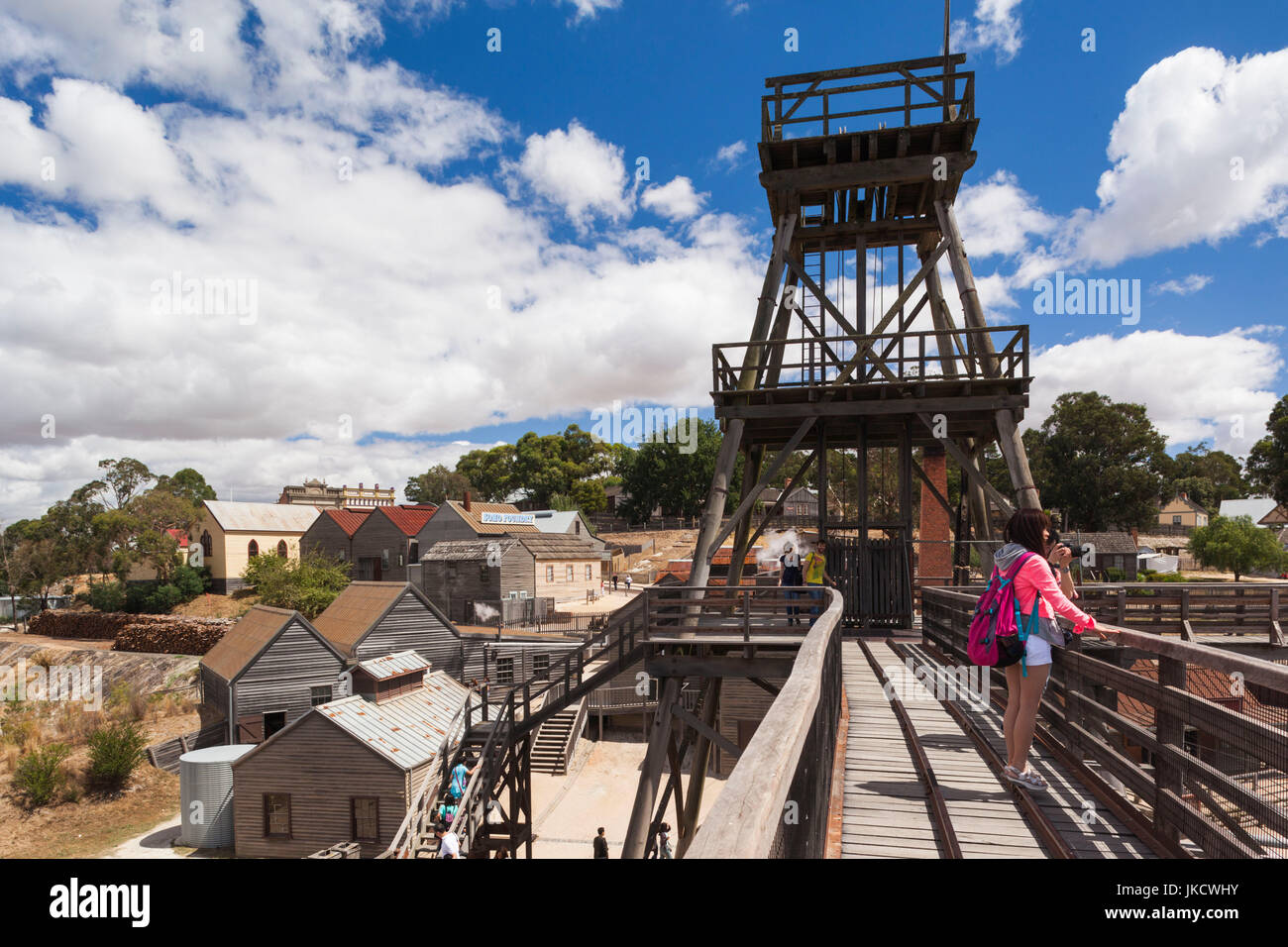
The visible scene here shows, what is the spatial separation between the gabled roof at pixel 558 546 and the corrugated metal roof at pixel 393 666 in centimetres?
1683

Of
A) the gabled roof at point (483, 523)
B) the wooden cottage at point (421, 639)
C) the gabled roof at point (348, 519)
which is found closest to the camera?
the wooden cottage at point (421, 639)

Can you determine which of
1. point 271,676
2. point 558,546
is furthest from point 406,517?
point 271,676

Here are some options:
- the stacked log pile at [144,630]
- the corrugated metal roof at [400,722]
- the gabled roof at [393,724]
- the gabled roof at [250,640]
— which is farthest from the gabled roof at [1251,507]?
the stacked log pile at [144,630]

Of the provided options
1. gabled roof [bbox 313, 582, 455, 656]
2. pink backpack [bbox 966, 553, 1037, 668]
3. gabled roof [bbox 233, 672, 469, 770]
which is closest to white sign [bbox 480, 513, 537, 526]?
gabled roof [bbox 313, 582, 455, 656]

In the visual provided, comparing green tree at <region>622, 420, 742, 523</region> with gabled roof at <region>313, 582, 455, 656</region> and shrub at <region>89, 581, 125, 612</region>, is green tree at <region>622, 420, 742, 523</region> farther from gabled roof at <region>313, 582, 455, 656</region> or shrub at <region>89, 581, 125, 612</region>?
shrub at <region>89, 581, 125, 612</region>

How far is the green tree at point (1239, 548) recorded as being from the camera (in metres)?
43.2

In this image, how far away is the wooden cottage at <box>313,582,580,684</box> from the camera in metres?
29.5

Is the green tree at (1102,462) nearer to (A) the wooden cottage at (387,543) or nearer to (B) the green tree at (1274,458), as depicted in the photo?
(B) the green tree at (1274,458)

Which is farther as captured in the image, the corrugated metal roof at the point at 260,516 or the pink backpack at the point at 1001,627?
the corrugated metal roof at the point at 260,516

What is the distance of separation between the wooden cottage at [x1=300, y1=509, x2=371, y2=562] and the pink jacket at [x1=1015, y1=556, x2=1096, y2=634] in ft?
172

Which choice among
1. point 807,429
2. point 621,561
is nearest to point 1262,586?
point 807,429

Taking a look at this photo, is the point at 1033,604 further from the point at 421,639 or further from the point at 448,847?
the point at 421,639
